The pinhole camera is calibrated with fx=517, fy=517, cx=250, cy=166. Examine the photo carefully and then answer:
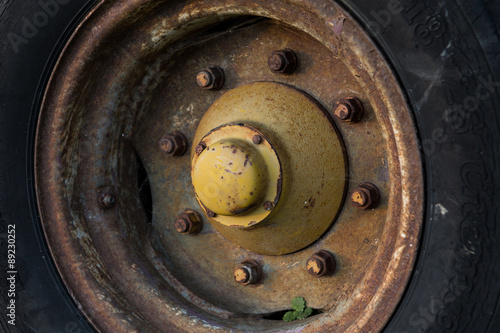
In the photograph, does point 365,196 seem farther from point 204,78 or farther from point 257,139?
point 204,78

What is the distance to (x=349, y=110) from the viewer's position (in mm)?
1696

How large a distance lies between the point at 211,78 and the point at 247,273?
2.47 feet

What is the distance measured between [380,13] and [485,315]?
842mm

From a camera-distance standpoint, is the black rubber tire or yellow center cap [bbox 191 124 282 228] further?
yellow center cap [bbox 191 124 282 228]

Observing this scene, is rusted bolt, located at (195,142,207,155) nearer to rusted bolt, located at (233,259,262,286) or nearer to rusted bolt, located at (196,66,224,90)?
rusted bolt, located at (196,66,224,90)

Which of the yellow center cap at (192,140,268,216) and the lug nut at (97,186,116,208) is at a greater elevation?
the lug nut at (97,186,116,208)

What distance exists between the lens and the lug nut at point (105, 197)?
2061mm

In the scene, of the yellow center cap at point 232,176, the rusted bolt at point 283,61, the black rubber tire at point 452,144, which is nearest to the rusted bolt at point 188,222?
the yellow center cap at point 232,176

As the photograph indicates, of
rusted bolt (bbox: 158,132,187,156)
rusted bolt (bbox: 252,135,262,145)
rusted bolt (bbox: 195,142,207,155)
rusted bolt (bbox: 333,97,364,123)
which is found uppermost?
rusted bolt (bbox: 158,132,187,156)

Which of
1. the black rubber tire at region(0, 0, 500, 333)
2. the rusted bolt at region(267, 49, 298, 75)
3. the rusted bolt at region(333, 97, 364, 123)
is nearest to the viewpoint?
the black rubber tire at region(0, 0, 500, 333)

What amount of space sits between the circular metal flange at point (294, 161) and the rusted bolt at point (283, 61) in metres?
0.06

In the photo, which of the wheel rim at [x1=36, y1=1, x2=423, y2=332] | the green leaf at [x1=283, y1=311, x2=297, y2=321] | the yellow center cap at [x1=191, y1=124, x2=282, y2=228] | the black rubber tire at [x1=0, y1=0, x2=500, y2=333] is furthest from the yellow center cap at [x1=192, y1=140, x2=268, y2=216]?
the black rubber tire at [x1=0, y1=0, x2=500, y2=333]

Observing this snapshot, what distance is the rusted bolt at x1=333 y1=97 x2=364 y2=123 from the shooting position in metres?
1.70

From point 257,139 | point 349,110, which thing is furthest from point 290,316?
point 349,110
